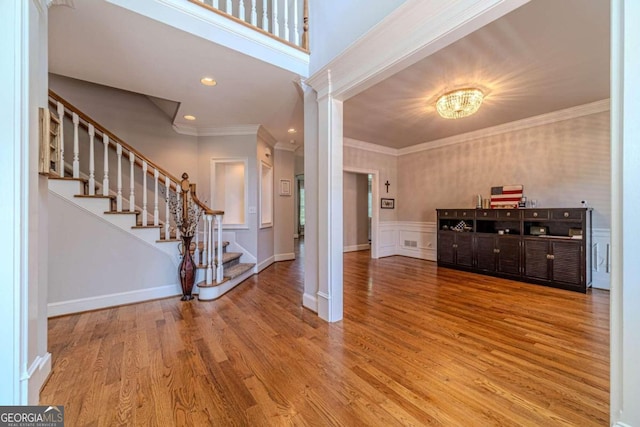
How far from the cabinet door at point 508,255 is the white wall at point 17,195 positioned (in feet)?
17.7

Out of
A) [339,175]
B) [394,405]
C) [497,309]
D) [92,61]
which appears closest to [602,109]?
[497,309]

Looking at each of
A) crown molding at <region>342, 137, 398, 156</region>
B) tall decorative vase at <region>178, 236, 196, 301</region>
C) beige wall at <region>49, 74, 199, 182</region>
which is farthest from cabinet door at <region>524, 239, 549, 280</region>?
beige wall at <region>49, 74, 199, 182</region>

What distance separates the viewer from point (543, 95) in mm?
3400

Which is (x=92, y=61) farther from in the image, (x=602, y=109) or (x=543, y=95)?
(x=602, y=109)

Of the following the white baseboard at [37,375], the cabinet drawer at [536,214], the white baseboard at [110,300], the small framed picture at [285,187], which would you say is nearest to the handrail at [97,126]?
the white baseboard at [110,300]

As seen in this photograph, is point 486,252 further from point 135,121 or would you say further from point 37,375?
point 135,121

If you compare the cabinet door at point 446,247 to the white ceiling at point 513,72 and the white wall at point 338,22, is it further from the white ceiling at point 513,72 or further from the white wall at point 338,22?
the white wall at point 338,22

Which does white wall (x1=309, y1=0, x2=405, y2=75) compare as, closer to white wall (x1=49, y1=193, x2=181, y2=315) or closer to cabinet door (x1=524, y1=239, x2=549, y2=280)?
white wall (x1=49, y1=193, x2=181, y2=315)

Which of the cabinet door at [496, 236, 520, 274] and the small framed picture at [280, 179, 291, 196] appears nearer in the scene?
the cabinet door at [496, 236, 520, 274]

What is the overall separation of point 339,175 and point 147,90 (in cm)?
263

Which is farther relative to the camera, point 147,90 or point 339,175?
point 147,90

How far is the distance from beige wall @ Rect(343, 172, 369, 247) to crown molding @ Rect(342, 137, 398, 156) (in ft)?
3.76

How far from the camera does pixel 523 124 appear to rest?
4352mm

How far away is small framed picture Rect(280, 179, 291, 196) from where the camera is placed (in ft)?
18.3
